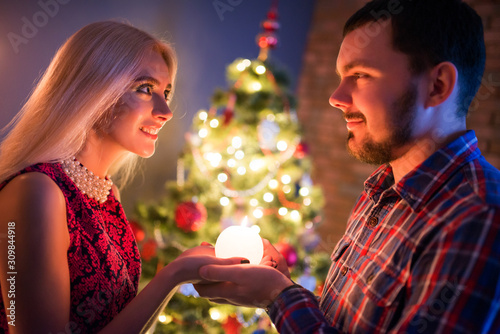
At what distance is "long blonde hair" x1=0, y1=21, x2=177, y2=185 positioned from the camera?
48.2 inches

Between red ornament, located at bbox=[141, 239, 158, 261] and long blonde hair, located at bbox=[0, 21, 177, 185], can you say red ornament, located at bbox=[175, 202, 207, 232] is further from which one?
long blonde hair, located at bbox=[0, 21, 177, 185]

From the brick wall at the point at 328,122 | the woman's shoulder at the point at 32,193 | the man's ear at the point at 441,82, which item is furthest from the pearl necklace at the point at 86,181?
the brick wall at the point at 328,122

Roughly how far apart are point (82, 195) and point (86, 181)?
7 centimetres

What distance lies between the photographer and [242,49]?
3393mm

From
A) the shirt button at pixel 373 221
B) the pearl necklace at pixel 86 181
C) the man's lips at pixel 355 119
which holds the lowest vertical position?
the pearl necklace at pixel 86 181

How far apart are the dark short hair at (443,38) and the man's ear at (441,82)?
2cm

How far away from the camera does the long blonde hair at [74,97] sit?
1.22 m

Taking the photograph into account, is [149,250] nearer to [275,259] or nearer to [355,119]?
[275,259]

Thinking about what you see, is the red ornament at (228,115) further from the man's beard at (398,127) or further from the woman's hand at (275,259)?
the man's beard at (398,127)

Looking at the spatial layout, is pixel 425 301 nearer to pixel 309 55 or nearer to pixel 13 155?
pixel 13 155

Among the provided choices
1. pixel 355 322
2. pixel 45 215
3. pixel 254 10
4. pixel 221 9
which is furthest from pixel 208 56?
pixel 355 322

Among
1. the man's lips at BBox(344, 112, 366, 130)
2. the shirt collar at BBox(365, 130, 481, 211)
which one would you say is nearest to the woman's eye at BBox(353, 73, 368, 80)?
the man's lips at BBox(344, 112, 366, 130)

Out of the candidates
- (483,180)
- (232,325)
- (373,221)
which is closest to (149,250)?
(232,325)

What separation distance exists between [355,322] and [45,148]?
1057 mm
